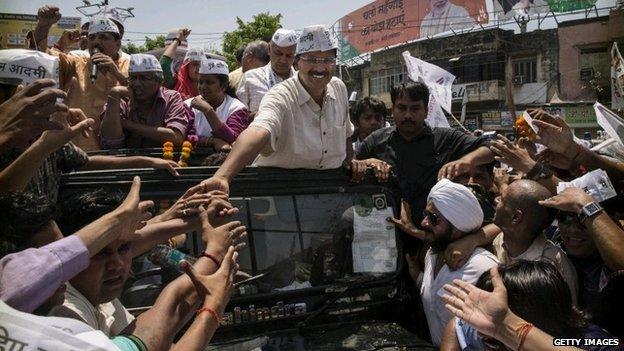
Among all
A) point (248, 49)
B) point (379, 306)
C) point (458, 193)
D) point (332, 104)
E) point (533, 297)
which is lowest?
point (379, 306)

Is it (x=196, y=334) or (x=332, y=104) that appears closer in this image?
(x=196, y=334)

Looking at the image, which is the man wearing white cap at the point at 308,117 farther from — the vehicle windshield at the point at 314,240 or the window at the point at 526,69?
the window at the point at 526,69

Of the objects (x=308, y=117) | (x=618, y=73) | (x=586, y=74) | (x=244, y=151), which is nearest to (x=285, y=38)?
(x=308, y=117)

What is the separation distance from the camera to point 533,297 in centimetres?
199

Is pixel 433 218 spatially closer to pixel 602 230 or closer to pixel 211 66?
pixel 602 230

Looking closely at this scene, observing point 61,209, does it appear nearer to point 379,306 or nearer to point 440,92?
point 379,306

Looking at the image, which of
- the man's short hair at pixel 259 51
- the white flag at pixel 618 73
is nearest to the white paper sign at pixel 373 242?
the man's short hair at pixel 259 51

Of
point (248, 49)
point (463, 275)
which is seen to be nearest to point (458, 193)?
point (463, 275)

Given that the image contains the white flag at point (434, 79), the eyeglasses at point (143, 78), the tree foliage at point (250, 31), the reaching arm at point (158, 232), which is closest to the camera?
the reaching arm at point (158, 232)

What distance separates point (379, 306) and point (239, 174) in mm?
952

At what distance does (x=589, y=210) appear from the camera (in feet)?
8.38

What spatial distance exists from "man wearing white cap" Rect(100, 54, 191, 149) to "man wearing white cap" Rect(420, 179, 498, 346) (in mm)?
1715

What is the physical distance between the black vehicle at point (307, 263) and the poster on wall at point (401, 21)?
32586 mm

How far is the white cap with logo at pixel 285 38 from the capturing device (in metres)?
4.51
